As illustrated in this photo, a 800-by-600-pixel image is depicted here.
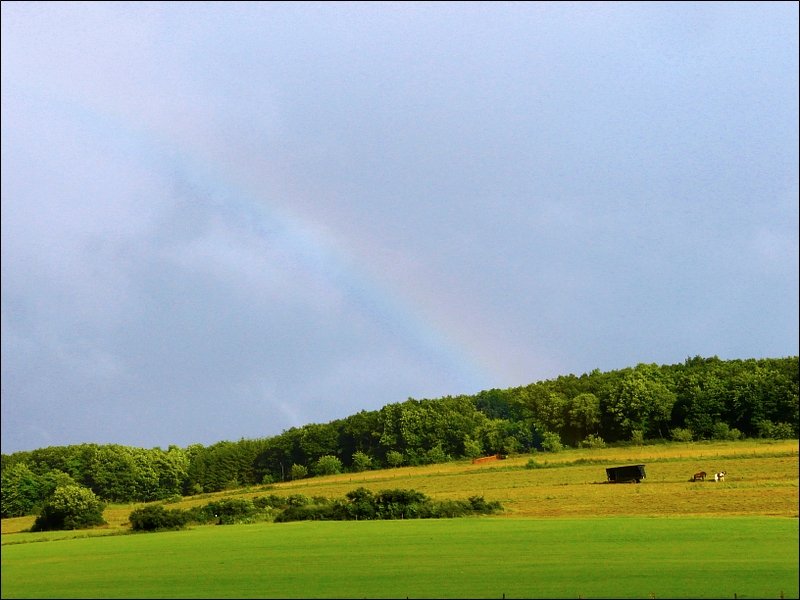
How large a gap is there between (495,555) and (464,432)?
98.6 metres

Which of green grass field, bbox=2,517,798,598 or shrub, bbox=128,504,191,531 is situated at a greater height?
shrub, bbox=128,504,191,531

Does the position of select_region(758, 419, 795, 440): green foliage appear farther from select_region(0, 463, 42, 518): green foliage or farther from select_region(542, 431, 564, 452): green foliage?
select_region(0, 463, 42, 518): green foliage

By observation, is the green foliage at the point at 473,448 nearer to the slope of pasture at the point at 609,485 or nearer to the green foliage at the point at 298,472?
the slope of pasture at the point at 609,485

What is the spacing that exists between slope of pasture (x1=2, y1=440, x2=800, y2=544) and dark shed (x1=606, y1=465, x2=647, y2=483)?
1.31m

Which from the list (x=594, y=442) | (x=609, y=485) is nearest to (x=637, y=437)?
(x=594, y=442)

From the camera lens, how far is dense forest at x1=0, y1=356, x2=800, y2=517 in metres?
93.6

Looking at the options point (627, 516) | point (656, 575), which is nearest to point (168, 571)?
point (656, 575)

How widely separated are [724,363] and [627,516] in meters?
69.6

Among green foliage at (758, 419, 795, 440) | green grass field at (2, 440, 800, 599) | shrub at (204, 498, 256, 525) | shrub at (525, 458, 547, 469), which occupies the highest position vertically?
green foliage at (758, 419, 795, 440)

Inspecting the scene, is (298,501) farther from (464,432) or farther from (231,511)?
(464,432)

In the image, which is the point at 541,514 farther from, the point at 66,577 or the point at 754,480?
the point at 66,577

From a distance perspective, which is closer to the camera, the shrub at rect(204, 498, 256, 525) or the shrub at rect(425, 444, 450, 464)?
the shrub at rect(204, 498, 256, 525)

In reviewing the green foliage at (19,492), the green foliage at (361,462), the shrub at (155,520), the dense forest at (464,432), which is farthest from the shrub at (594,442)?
the green foliage at (19,492)

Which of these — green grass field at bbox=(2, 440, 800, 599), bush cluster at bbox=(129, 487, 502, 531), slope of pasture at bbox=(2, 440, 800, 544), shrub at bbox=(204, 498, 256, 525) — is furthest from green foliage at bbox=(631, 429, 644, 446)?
shrub at bbox=(204, 498, 256, 525)
